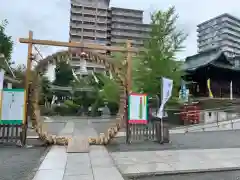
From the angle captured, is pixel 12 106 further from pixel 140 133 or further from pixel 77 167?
pixel 140 133

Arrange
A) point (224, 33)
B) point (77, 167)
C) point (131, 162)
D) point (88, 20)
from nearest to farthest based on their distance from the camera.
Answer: point (77, 167) < point (131, 162) < point (88, 20) < point (224, 33)

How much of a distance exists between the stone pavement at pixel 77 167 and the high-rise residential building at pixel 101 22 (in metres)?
63.6

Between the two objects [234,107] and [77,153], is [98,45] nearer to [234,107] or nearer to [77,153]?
[77,153]

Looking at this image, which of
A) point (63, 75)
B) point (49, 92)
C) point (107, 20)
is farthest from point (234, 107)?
point (107, 20)

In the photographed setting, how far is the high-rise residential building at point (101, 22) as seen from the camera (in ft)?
229

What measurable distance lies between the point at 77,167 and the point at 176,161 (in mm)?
2377

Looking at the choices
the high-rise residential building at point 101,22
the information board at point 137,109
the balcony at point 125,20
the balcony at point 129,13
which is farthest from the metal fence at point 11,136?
the balcony at point 129,13

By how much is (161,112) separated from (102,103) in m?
19.5

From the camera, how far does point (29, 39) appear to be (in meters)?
6.90

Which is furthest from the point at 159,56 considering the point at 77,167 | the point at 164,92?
the point at 77,167

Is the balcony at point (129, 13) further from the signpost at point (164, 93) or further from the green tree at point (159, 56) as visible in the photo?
the signpost at point (164, 93)

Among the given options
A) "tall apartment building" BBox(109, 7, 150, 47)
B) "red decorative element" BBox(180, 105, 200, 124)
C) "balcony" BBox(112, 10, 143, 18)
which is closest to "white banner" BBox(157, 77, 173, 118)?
"red decorative element" BBox(180, 105, 200, 124)

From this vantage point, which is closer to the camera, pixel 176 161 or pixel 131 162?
pixel 131 162

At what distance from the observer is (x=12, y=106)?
6828 millimetres
